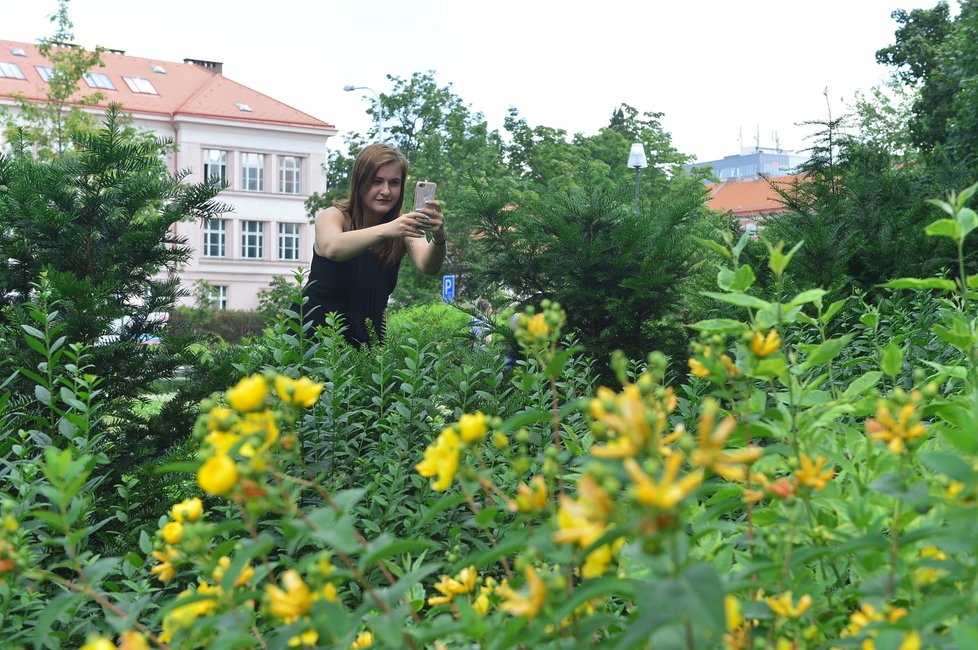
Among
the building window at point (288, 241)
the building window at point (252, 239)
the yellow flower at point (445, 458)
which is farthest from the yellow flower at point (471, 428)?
the building window at point (288, 241)

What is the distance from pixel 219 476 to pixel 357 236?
309 cm

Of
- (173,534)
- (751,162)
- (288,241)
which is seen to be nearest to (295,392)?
(173,534)

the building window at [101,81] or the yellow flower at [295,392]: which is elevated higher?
the building window at [101,81]

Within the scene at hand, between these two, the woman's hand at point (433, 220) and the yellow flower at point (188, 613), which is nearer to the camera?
the yellow flower at point (188, 613)

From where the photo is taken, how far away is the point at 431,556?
8.21 feet

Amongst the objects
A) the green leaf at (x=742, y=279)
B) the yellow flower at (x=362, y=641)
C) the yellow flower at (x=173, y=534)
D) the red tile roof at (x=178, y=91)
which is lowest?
the yellow flower at (x=362, y=641)

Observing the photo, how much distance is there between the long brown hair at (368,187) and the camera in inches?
177

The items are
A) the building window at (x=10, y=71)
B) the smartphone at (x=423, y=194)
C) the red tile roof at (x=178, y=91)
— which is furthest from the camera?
the red tile roof at (x=178, y=91)

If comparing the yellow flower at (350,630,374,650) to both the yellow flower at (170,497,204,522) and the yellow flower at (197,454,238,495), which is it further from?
the yellow flower at (197,454,238,495)

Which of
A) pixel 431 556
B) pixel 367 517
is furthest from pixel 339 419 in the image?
pixel 431 556

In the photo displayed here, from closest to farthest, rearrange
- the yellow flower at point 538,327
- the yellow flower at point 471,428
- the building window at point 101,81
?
the yellow flower at point 471,428 → the yellow flower at point 538,327 → the building window at point 101,81

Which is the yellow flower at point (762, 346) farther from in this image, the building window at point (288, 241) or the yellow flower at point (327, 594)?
the building window at point (288, 241)

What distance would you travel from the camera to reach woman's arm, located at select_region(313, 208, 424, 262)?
402 centimetres

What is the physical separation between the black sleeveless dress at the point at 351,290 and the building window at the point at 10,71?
4302 cm
